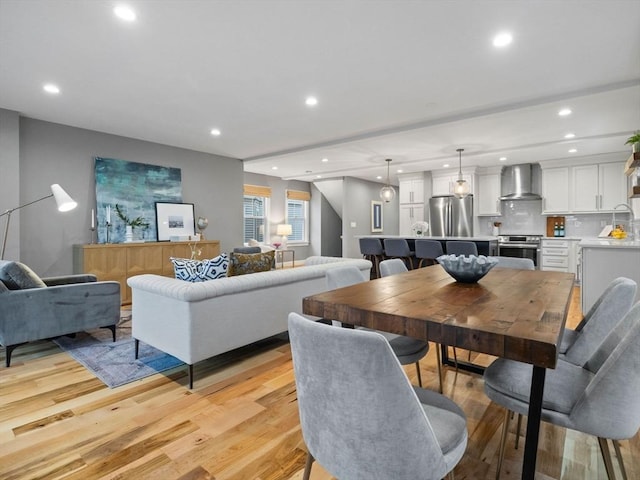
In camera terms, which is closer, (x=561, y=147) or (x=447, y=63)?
(x=447, y=63)

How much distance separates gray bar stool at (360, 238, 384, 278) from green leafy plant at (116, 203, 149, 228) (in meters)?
3.80

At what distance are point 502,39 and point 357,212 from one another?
6.77 metres

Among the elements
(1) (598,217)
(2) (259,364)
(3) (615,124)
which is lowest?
(2) (259,364)

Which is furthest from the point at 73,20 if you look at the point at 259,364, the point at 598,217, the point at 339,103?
the point at 598,217

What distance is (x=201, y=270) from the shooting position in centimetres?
269

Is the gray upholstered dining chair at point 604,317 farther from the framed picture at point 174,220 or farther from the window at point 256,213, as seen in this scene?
the window at point 256,213

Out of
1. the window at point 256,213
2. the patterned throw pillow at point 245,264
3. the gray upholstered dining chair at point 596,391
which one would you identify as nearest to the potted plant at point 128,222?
the patterned throw pillow at point 245,264

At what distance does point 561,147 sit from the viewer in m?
5.71

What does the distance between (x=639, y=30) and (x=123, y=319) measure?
218 inches

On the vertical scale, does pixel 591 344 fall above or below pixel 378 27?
below

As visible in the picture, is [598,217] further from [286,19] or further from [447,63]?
[286,19]

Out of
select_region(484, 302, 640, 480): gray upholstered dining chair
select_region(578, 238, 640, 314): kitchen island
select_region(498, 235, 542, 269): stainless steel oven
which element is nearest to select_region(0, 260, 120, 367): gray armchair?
select_region(484, 302, 640, 480): gray upholstered dining chair

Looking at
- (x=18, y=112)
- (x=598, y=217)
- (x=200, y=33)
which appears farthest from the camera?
(x=598, y=217)

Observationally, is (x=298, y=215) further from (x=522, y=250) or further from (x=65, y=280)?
(x=65, y=280)
